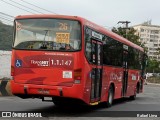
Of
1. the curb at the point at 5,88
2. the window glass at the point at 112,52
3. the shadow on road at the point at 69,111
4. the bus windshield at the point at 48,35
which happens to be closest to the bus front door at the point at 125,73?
the window glass at the point at 112,52

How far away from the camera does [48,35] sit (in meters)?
13.6

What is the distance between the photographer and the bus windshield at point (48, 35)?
44.1ft

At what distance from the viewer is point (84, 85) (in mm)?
13414

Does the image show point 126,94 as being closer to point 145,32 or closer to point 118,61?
point 118,61

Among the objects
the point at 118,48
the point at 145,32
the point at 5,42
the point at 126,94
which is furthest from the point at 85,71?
the point at 145,32

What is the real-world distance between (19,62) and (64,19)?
212cm

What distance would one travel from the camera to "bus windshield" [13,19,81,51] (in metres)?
13.4

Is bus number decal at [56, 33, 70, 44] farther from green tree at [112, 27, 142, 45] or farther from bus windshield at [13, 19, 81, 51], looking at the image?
green tree at [112, 27, 142, 45]

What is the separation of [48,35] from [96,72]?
254cm

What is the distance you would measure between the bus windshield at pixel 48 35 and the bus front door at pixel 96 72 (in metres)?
1.44

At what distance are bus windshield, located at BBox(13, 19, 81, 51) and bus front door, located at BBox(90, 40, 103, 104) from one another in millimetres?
1436

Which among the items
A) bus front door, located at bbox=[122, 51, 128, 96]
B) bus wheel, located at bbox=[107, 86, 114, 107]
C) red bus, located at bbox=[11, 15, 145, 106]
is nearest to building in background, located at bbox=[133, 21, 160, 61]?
bus front door, located at bbox=[122, 51, 128, 96]

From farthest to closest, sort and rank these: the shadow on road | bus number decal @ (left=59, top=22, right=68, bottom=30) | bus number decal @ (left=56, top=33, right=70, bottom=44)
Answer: the shadow on road → bus number decal @ (left=59, top=22, right=68, bottom=30) → bus number decal @ (left=56, top=33, right=70, bottom=44)

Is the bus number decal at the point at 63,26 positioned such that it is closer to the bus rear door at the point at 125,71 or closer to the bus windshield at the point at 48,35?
the bus windshield at the point at 48,35
